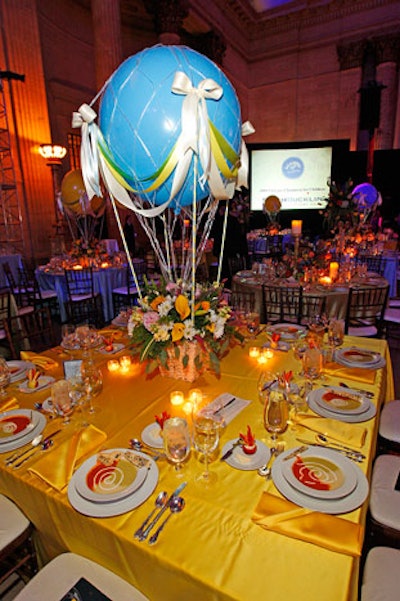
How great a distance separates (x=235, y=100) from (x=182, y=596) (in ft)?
6.61

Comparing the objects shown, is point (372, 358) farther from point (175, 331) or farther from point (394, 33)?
point (394, 33)

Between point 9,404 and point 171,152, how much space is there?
1426mm

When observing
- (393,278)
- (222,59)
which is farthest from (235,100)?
(222,59)

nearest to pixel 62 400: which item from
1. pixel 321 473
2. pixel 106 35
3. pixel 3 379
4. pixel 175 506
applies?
pixel 3 379

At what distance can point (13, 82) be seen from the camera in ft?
25.6

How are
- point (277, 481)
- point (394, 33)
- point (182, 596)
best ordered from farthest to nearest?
point (394, 33) < point (277, 481) < point (182, 596)

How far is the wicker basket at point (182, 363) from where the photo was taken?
6.41 ft

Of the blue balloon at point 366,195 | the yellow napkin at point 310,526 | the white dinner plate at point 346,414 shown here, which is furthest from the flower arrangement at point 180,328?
the blue balloon at point 366,195

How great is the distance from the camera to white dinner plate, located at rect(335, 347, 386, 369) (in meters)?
2.14

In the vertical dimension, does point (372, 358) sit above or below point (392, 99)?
below

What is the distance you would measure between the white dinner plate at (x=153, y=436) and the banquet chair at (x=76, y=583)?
1.40 feet

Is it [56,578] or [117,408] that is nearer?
[56,578]

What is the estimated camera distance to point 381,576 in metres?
1.35

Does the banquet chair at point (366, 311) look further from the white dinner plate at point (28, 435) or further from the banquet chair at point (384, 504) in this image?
the white dinner plate at point (28, 435)
